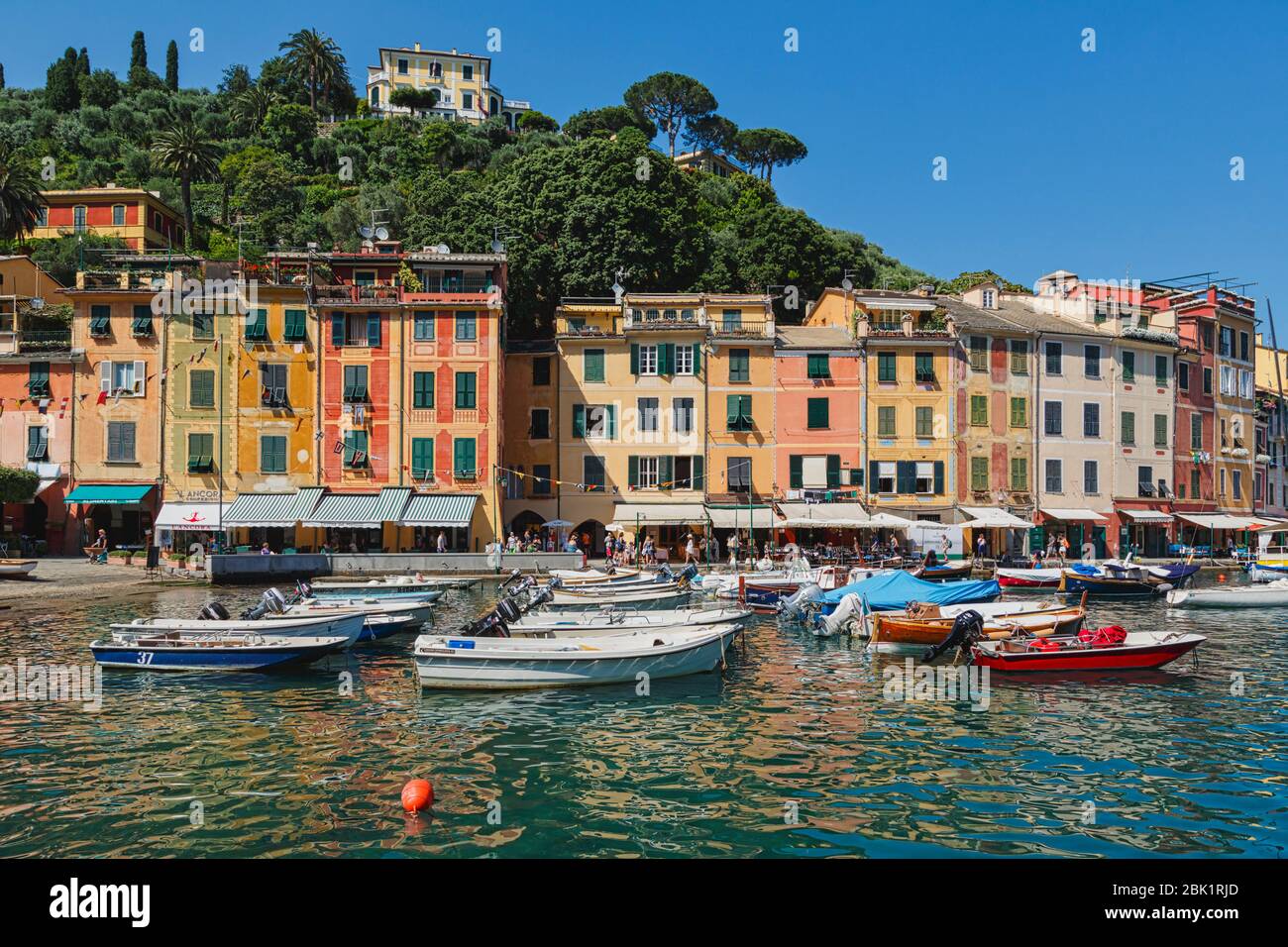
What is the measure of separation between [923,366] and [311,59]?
293ft

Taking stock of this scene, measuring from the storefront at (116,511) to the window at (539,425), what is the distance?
2034 centimetres

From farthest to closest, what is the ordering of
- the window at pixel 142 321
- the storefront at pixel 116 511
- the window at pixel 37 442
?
the window at pixel 142 321 → the window at pixel 37 442 → the storefront at pixel 116 511

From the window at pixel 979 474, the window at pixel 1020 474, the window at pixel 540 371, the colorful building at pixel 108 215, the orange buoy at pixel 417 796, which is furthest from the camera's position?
the colorful building at pixel 108 215

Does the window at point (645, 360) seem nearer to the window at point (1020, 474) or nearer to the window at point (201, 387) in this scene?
the window at point (1020, 474)

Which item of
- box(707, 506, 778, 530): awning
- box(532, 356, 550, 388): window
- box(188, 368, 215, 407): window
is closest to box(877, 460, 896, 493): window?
box(707, 506, 778, 530): awning

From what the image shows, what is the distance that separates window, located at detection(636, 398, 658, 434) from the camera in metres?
55.2

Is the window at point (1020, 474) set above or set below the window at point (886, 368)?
below

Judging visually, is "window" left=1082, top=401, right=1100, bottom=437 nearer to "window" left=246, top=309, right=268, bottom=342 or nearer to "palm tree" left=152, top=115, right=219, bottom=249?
"window" left=246, top=309, right=268, bottom=342

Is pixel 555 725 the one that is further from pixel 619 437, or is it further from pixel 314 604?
pixel 619 437

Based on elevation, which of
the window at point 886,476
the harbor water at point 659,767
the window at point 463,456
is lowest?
the harbor water at point 659,767

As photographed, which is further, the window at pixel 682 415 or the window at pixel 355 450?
the window at pixel 682 415

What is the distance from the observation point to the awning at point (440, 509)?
49.1m

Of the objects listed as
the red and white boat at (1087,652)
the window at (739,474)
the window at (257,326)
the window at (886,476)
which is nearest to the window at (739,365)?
the window at (739,474)

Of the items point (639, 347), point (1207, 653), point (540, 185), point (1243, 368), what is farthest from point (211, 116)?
point (1207, 653)
